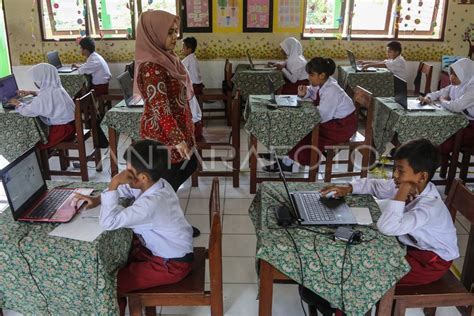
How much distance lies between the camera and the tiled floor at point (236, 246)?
2361mm

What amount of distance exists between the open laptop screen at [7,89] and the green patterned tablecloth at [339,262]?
2.99 metres

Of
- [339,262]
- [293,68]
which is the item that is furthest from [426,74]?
[339,262]

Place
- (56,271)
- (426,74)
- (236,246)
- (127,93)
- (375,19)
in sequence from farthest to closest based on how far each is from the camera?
1. (375,19)
2. (426,74)
3. (127,93)
4. (236,246)
5. (56,271)

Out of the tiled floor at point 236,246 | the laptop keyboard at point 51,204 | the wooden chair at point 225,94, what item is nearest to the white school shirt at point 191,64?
the wooden chair at point 225,94

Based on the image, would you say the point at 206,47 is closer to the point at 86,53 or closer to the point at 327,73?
the point at 86,53

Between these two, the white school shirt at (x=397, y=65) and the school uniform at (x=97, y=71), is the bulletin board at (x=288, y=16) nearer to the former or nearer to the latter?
the white school shirt at (x=397, y=65)

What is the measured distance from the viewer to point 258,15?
605 centimetres

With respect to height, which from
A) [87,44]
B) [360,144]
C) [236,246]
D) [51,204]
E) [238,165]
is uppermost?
[87,44]

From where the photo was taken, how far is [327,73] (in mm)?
3611

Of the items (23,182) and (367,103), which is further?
(367,103)

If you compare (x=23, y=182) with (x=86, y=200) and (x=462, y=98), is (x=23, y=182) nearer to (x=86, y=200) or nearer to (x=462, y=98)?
(x=86, y=200)

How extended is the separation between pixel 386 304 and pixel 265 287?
1.59ft

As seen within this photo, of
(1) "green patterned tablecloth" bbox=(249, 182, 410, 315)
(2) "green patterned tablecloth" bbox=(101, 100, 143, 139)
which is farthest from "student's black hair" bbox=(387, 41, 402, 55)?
(1) "green patterned tablecloth" bbox=(249, 182, 410, 315)

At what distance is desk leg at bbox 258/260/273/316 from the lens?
1.78 metres
